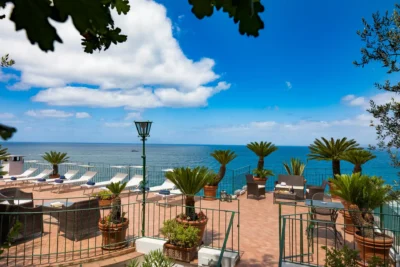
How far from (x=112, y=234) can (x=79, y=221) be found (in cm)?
104

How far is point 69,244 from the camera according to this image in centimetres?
624

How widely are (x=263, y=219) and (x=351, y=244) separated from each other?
2704 mm

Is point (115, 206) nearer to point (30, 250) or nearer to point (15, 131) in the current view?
point (30, 250)

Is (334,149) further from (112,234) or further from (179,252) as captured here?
(112,234)

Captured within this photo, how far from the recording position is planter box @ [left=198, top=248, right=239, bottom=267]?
17.3 ft

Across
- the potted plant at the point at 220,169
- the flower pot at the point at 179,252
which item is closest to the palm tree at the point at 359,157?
the potted plant at the point at 220,169

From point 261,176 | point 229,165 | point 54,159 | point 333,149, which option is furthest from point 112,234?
point 229,165

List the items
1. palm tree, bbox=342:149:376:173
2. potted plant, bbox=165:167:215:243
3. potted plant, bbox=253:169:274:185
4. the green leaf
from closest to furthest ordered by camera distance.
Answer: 1. the green leaf
2. potted plant, bbox=165:167:215:243
3. palm tree, bbox=342:149:376:173
4. potted plant, bbox=253:169:274:185

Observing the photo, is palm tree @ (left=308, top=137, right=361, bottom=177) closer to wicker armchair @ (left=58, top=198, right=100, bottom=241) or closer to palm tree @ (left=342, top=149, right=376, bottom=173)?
palm tree @ (left=342, top=149, right=376, bottom=173)

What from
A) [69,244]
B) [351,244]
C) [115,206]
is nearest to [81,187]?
[69,244]

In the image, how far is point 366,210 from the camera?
5773 mm

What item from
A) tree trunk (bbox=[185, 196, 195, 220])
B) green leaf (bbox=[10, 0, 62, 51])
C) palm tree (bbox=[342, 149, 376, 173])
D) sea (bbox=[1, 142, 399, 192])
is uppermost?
green leaf (bbox=[10, 0, 62, 51])

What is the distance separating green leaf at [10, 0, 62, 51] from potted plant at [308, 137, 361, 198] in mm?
14271

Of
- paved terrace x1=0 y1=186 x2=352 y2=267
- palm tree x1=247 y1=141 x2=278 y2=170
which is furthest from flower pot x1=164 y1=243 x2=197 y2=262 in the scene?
palm tree x1=247 y1=141 x2=278 y2=170
